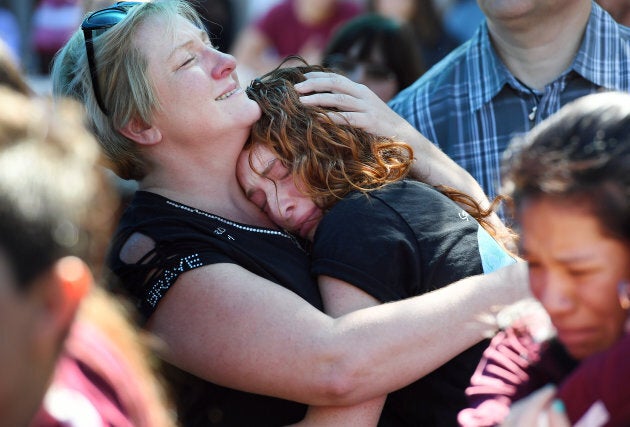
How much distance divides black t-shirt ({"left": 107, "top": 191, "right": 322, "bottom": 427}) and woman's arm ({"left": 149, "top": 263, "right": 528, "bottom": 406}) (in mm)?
72

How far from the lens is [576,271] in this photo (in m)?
1.37

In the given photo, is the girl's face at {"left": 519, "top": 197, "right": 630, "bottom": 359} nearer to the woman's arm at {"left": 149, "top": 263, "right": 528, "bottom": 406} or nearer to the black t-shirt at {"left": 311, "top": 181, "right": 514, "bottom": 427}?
the woman's arm at {"left": 149, "top": 263, "right": 528, "bottom": 406}

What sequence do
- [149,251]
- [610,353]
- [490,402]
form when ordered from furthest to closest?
[149,251] → [490,402] → [610,353]

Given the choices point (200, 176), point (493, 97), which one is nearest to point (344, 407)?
point (200, 176)

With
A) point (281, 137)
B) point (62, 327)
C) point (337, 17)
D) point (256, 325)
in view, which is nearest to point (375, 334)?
point (256, 325)

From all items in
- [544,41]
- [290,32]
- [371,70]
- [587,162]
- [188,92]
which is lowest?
[290,32]

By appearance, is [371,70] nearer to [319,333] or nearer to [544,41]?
[544,41]

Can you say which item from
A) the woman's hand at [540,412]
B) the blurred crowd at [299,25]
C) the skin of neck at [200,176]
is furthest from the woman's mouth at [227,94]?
the blurred crowd at [299,25]

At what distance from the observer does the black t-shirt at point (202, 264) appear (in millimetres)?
2107

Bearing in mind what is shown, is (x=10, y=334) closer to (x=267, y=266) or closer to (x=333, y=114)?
(x=267, y=266)

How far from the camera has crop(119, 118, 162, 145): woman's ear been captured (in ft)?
7.88

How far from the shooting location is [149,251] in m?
2.14

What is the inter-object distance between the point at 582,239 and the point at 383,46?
294cm

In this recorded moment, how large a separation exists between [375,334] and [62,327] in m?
0.89
